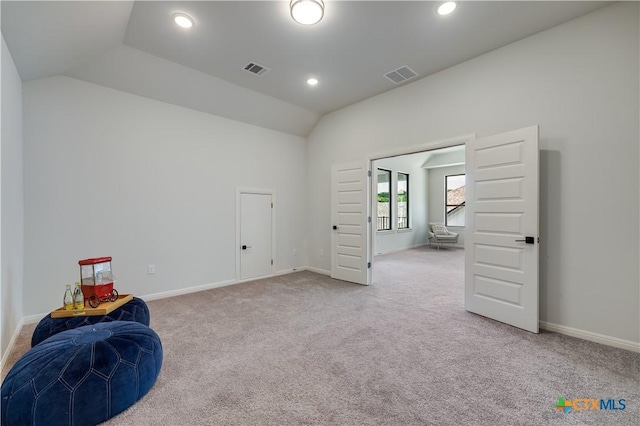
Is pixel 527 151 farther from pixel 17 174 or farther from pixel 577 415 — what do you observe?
pixel 17 174

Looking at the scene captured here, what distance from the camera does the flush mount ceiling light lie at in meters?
2.43

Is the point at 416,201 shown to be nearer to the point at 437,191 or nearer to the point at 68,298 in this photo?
the point at 437,191

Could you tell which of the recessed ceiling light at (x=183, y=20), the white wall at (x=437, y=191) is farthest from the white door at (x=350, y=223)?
the white wall at (x=437, y=191)

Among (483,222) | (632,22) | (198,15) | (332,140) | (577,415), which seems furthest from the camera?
(332,140)

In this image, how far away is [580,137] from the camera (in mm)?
2793

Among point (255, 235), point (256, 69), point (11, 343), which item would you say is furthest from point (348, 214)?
point (11, 343)

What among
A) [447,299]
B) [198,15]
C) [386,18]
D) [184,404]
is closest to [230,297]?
[184,404]

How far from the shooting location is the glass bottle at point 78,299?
7.59 feet

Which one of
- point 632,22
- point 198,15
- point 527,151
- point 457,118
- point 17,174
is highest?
point 198,15

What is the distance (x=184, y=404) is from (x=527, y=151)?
385 cm

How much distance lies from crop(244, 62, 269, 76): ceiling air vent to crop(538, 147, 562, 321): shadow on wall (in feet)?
11.8

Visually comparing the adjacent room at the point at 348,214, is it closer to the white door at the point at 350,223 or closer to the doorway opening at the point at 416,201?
the white door at the point at 350,223

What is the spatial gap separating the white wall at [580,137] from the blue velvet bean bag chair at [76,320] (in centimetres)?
421

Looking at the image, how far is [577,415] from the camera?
68.0 inches
